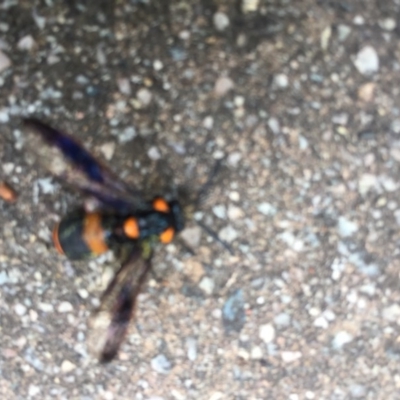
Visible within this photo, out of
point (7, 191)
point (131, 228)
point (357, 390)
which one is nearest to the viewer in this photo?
point (131, 228)

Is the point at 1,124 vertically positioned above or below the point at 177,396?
above

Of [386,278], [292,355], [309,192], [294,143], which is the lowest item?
[292,355]

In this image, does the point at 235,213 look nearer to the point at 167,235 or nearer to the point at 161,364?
the point at 167,235

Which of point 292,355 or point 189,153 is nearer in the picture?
point 189,153

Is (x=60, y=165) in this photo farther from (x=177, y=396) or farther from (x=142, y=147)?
(x=177, y=396)

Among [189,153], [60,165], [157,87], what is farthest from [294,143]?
[60,165]

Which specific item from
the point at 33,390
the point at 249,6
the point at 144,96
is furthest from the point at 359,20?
the point at 33,390
